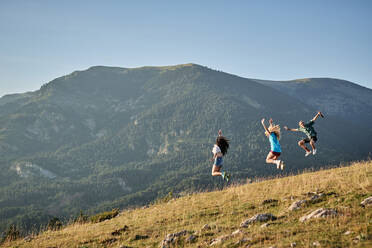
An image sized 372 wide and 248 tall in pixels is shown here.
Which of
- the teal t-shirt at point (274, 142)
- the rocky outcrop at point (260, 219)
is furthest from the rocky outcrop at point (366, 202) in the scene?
the teal t-shirt at point (274, 142)

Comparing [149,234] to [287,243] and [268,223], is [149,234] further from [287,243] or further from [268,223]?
[287,243]

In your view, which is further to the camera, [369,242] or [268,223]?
[268,223]

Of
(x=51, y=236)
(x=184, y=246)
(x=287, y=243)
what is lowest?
(x=51, y=236)

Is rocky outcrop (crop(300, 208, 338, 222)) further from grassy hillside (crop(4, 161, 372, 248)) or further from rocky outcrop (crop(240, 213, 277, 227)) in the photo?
rocky outcrop (crop(240, 213, 277, 227))

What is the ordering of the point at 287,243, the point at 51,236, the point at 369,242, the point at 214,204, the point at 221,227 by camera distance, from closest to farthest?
1. the point at 369,242
2. the point at 287,243
3. the point at 221,227
4. the point at 51,236
5. the point at 214,204

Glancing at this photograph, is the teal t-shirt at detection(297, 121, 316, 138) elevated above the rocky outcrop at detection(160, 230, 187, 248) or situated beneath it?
elevated above

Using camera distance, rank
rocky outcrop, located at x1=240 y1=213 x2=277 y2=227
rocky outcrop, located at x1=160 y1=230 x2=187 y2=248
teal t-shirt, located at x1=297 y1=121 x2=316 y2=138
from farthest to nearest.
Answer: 1. teal t-shirt, located at x1=297 y1=121 x2=316 y2=138
2. rocky outcrop, located at x1=240 y1=213 x2=277 y2=227
3. rocky outcrop, located at x1=160 y1=230 x2=187 y2=248

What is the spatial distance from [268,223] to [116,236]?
6274 millimetres

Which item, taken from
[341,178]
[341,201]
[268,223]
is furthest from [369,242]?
[341,178]

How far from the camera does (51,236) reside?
14.8 meters

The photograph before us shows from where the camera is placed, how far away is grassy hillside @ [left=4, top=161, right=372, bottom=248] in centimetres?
827

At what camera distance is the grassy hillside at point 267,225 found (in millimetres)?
8266

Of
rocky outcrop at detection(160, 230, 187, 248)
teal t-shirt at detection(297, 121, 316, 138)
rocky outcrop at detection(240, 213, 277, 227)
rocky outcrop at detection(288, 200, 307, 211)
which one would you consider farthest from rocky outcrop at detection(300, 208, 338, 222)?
teal t-shirt at detection(297, 121, 316, 138)

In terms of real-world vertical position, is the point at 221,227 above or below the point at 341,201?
below
